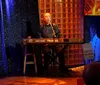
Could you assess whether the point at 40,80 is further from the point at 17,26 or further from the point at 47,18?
the point at 17,26

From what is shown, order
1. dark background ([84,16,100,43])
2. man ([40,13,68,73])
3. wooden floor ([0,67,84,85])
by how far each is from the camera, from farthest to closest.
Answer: dark background ([84,16,100,43])
man ([40,13,68,73])
wooden floor ([0,67,84,85])

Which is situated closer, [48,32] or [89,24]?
[48,32]

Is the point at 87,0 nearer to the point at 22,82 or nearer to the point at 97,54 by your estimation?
the point at 97,54

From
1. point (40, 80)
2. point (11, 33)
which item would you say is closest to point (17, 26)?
point (11, 33)

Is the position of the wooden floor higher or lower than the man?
lower

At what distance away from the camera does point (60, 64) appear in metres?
5.99

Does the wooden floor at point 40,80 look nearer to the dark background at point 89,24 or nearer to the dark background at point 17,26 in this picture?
the dark background at point 17,26

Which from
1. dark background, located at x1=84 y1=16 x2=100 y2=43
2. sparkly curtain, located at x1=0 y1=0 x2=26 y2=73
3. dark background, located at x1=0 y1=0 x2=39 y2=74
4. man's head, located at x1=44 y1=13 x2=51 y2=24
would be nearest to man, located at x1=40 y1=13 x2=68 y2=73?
man's head, located at x1=44 y1=13 x2=51 y2=24

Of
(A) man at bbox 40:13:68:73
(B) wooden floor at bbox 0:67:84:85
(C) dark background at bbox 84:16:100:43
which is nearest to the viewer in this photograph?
(B) wooden floor at bbox 0:67:84:85

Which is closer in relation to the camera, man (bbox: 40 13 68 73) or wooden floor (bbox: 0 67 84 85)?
wooden floor (bbox: 0 67 84 85)

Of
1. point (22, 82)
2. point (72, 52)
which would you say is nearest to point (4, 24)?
point (22, 82)

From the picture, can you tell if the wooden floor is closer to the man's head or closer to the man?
the man

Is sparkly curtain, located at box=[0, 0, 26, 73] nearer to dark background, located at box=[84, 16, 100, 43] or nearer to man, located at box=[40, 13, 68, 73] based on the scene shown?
man, located at box=[40, 13, 68, 73]

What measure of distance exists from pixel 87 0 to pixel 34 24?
176cm
